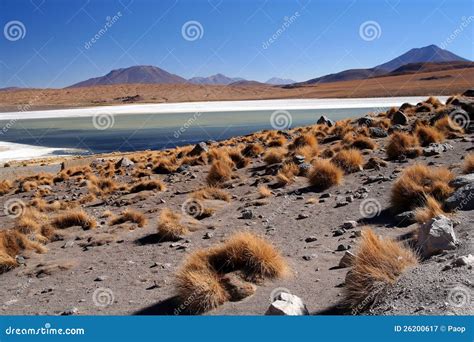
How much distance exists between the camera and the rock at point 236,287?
4566 millimetres

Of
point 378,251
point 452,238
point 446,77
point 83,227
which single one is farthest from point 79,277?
point 446,77

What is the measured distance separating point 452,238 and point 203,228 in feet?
12.9

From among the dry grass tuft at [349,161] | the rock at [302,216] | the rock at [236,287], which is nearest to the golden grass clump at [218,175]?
the dry grass tuft at [349,161]

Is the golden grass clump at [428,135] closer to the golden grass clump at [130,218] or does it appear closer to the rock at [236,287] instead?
the golden grass clump at [130,218]

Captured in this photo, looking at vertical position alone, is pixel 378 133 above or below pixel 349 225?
above

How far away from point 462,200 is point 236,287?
3.08 metres

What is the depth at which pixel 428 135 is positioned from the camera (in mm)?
11250

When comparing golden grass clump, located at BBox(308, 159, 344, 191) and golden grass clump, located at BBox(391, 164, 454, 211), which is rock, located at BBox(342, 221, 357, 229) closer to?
golden grass clump, located at BBox(391, 164, 454, 211)

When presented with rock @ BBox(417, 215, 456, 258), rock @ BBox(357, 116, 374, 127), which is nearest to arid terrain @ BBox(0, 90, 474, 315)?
rock @ BBox(417, 215, 456, 258)

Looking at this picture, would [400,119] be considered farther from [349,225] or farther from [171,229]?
[171,229]

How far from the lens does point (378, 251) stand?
Result: 416 centimetres

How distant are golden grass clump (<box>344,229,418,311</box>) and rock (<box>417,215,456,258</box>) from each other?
0.40m

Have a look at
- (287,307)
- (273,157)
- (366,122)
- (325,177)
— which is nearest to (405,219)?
(325,177)

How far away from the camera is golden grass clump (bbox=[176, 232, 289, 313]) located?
4.54m
